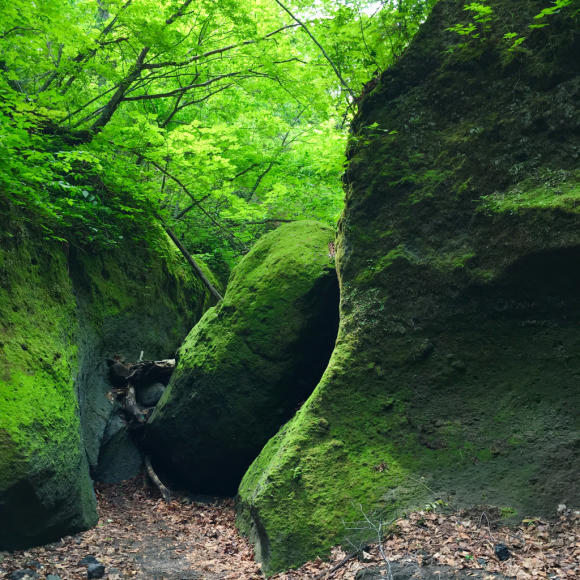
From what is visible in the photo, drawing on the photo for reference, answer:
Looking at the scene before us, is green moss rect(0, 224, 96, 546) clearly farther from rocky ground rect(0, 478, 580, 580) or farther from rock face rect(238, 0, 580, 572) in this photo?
rock face rect(238, 0, 580, 572)

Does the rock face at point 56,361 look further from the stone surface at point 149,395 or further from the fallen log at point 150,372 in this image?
the stone surface at point 149,395

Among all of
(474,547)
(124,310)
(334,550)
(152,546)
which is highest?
(124,310)

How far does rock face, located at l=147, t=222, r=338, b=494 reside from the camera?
790 cm

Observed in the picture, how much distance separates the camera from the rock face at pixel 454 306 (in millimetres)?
4832

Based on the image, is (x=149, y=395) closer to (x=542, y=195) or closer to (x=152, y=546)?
(x=152, y=546)

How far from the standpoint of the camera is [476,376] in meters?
5.34

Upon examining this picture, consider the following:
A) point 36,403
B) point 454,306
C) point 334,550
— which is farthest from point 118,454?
point 454,306

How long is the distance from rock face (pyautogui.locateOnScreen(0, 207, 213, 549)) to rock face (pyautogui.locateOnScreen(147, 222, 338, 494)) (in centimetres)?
181

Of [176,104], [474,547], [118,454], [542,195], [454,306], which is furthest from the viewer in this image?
[176,104]

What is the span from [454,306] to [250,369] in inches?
153

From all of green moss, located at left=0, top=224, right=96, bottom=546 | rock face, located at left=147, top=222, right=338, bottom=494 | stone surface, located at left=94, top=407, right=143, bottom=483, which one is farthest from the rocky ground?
stone surface, located at left=94, top=407, right=143, bottom=483

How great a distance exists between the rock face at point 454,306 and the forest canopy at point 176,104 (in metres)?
1.49

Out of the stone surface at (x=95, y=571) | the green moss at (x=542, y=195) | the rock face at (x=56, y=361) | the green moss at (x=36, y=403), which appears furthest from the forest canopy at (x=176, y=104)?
the stone surface at (x=95, y=571)

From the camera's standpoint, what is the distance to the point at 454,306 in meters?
5.59
